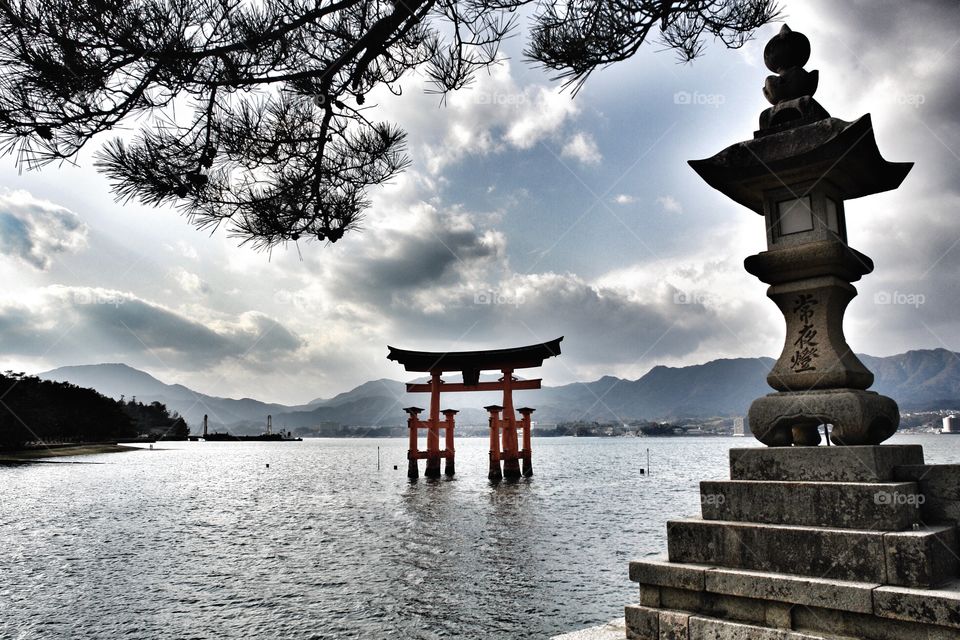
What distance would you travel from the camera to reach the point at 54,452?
61000 millimetres

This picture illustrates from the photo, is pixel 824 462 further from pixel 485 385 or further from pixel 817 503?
pixel 485 385

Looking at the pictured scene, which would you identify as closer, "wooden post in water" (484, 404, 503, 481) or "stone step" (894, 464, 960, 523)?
"stone step" (894, 464, 960, 523)

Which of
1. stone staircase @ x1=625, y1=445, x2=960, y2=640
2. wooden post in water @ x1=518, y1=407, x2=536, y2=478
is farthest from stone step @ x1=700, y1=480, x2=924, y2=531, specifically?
wooden post in water @ x1=518, y1=407, x2=536, y2=478

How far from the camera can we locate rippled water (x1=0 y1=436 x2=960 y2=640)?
850 cm

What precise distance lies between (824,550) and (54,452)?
245ft

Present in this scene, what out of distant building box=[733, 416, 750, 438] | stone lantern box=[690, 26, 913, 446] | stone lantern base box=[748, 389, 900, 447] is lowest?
distant building box=[733, 416, 750, 438]

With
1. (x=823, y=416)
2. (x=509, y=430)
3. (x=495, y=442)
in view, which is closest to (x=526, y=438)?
(x=495, y=442)

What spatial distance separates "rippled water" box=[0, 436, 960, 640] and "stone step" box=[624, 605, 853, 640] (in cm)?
437

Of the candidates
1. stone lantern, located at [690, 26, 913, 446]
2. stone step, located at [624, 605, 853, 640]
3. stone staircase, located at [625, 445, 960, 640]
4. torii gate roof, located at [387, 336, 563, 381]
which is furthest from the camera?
torii gate roof, located at [387, 336, 563, 381]

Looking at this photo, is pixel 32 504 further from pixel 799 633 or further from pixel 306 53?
pixel 799 633

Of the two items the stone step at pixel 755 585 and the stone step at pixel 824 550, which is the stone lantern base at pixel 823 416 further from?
the stone step at pixel 755 585

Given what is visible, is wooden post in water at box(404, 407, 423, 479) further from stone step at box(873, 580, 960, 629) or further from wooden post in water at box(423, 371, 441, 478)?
stone step at box(873, 580, 960, 629)

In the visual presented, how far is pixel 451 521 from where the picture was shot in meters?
18.4

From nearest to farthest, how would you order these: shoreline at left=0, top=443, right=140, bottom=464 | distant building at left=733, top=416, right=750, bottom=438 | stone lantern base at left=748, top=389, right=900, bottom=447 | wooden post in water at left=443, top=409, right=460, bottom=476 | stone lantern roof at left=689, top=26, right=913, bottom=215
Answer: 1. stone lantern base at left=748, top=389, right=900, bottom=447
2. stone lantern roof at left=689, top=26, right=913, bottom=215
3. wooden post in water at left=443, top=409, right=460, bottom=476
4. shoreline at left=0, top=443, right=140, bottom=464
5. distant building at left=733, top=416, right=750, bottom=438
